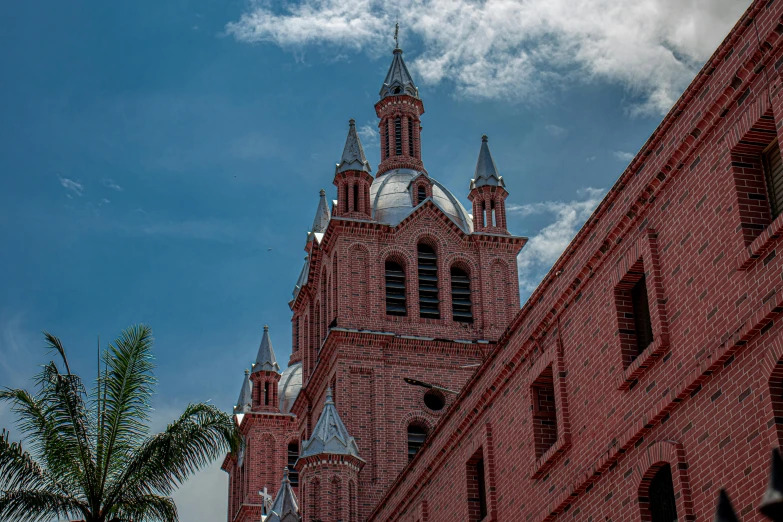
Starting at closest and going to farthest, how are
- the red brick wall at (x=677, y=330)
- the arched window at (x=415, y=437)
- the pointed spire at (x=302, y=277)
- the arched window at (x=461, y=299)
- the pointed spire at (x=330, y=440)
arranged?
the red brick wall at (x=677, y=330), the pointed spire at (x=330, y=440), the arched window at (x=415, y=437), the arched window at (x=461, y=299), the pointed spire at (x=302, y=277)

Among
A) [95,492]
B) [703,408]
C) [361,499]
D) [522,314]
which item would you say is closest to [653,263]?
[703,408]

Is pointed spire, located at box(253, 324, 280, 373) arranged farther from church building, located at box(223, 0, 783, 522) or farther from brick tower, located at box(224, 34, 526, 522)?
church building, located at box(223, 0, 783, 522)

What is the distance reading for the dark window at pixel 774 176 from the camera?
16.3m

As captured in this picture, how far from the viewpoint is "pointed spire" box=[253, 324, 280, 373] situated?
219 ft

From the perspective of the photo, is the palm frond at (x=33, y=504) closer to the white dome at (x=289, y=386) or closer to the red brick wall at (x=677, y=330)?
the red brick wall at (x=677, y=330)

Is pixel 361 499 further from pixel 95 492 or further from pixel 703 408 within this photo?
pixel 703 408

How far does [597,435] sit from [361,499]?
23.9m

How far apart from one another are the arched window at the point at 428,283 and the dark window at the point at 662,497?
29901 mm

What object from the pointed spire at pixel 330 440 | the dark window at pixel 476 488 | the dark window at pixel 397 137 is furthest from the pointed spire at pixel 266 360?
the dark window at pixel 476 488

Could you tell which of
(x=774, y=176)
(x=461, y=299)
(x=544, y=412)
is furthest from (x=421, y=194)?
(x=774, y=176)

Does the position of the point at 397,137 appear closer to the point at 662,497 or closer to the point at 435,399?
the point at 435,399

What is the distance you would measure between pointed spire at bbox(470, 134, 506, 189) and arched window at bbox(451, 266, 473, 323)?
416cm

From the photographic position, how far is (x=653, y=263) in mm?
18625

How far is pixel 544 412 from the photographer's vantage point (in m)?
22.8
